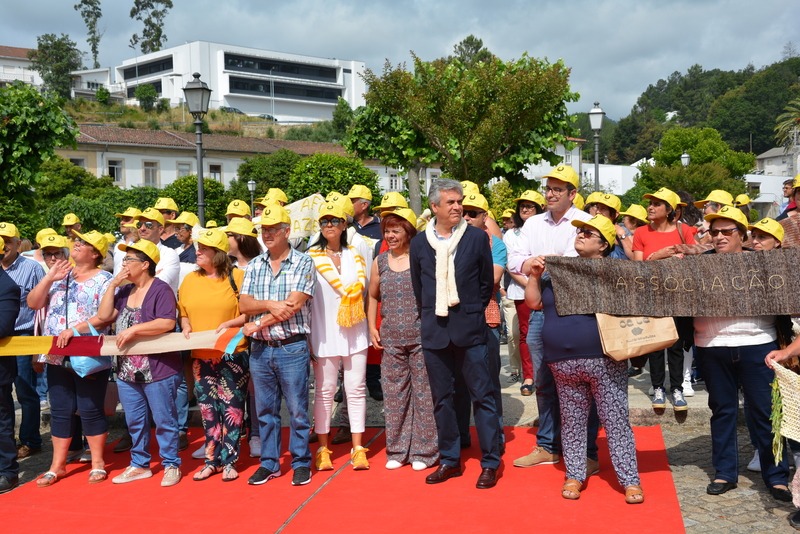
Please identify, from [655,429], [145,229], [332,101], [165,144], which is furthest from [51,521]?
[332,101]

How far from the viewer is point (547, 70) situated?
52.1 feet

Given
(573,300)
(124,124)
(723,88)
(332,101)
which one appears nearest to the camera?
(573,300)

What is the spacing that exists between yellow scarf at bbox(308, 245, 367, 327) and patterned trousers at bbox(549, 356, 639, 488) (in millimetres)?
1735

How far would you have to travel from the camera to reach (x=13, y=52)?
343 ft

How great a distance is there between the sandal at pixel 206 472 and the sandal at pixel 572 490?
2867 mm

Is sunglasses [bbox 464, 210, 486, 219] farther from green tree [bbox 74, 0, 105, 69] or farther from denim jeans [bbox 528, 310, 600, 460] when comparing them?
green tree [bbox 74, 0, 105, 69]

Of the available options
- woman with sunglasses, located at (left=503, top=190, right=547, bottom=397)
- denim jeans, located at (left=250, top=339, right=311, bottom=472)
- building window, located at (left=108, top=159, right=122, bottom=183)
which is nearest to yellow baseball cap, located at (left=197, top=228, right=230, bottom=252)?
denim jeans, located at (left=250, top=339, right=311, bottom=472)

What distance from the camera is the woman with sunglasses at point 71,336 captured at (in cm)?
614

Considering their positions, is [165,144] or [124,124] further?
[124,124]

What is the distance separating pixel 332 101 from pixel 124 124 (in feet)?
132

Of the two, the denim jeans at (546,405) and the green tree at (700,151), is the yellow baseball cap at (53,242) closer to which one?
the denim jeans at (546,405)

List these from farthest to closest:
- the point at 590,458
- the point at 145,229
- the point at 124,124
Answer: the point at 124,124, the point at 145,229, the point at 590,458

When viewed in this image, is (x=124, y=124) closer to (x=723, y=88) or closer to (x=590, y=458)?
(x=590, y=458)

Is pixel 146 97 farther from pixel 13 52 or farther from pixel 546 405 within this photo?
pixel 546 405
